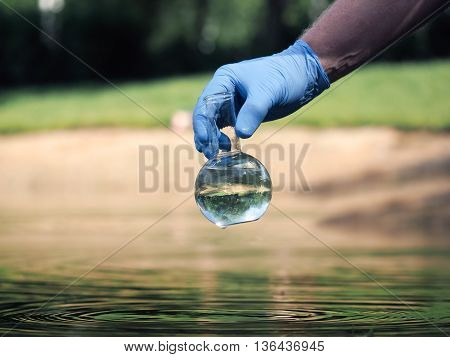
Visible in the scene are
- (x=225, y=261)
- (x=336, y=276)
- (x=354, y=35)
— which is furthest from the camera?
(x=225, y=261)

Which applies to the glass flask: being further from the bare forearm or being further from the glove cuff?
the bare forearm

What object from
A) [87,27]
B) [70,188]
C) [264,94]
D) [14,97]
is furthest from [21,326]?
[87,27]

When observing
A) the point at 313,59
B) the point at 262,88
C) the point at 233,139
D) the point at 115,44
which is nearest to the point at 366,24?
the point at 313,59

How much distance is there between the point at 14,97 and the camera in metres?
22.6

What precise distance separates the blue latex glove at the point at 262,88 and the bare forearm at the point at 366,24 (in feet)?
0.53

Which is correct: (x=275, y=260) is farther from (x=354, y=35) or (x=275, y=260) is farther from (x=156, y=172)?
(x=156, y=172)

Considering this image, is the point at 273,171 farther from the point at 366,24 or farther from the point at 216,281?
the point at 366,24

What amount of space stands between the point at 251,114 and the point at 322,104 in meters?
14.3

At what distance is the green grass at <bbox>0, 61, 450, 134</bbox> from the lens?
16.6 meters

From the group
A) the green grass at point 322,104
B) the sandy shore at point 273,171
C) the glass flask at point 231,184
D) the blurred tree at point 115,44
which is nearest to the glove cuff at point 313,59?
the glass flask at point 231,184

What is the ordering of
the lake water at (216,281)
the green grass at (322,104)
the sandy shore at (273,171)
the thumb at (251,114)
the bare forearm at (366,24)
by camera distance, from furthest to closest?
the green grass at (322,104), the sandy shore at (273,171), the lake water at (216,281), the thumb at (251,114), the bare forearm at (366,24)

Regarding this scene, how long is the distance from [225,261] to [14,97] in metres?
16.2

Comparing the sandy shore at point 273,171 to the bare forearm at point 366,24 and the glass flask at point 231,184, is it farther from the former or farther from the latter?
the bare forearm at point 366,24

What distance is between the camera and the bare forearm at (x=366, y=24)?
3.60 meters
